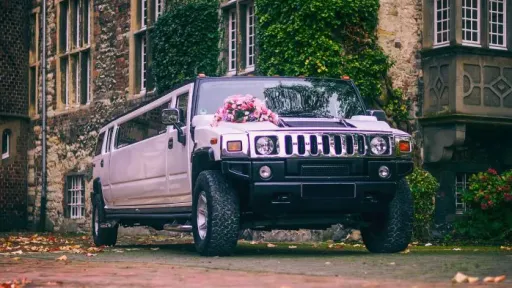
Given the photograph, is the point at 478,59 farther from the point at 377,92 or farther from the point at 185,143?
the point at 185,143

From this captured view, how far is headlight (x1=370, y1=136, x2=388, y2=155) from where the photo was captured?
40.9ft

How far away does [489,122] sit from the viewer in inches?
738

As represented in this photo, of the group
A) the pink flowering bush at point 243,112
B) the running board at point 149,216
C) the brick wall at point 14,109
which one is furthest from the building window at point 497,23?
the brick wall at point 14,109

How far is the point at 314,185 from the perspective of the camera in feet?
40.0

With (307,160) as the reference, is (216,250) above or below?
below

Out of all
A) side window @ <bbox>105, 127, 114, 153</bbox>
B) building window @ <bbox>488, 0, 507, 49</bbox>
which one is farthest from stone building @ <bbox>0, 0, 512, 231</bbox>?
side window @ <bbox>105, 127, 114, 153</bbox>

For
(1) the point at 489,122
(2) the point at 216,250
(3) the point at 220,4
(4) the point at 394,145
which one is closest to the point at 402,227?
(4) the point at 394,145

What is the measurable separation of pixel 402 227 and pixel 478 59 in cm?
674

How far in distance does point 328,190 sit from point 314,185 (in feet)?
0.56

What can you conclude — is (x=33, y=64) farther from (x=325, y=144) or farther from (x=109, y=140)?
(x=325, y=144)

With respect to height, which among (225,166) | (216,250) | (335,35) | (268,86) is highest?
(335,35)

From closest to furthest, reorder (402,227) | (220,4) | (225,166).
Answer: (225,166) < (402,227) < (220,4)

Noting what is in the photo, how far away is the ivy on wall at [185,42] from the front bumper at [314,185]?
10.4 meters

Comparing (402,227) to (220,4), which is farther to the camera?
(220,4)
